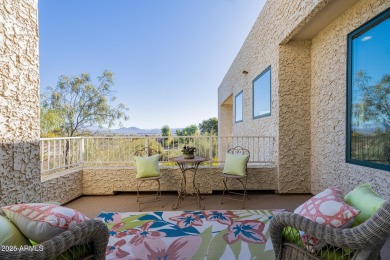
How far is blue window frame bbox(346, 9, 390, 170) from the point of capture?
8.07ft

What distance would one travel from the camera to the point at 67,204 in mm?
3666

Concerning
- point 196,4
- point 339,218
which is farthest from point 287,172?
point 196,4

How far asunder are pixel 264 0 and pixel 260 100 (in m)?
2.53

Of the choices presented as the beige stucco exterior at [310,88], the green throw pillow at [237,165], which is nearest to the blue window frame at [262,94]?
the beige stucco exterior at [310,88]

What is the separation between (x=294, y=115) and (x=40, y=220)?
14.2 ft

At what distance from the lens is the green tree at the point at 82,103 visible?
9984 mm

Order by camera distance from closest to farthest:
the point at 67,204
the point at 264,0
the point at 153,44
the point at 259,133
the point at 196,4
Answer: the point at 67,204 < the point at 264,0 < the point at 259,133 < the point at 196,4 < the point at 153,44

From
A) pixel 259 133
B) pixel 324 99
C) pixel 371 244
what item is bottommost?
pixel 371 244

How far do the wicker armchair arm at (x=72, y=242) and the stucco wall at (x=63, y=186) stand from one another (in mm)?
2595

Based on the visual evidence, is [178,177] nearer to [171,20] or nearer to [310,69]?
[310,69]

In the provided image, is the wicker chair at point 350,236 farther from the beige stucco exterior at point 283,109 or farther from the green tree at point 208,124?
the green tree at point 208,124

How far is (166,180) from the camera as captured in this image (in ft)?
13.8

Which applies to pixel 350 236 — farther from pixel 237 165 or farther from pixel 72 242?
pixel 237 165

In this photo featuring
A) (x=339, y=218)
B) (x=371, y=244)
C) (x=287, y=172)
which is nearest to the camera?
(x=371, y=244)
